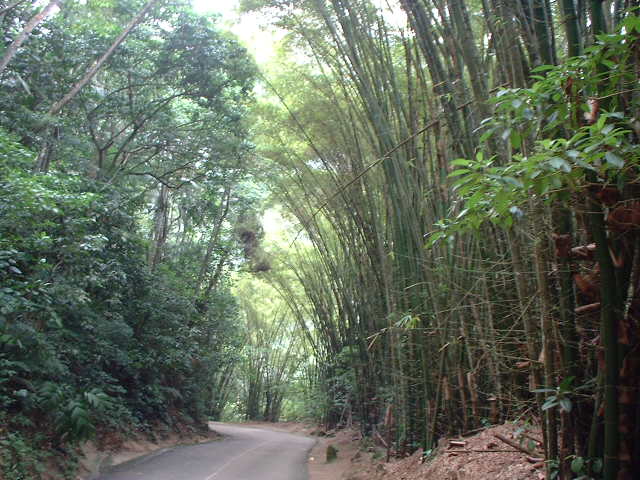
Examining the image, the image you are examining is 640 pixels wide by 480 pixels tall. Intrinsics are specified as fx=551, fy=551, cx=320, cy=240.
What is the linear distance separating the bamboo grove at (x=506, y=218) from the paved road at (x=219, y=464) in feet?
4.29

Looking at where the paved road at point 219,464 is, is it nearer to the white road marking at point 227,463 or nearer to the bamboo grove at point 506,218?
the white road marking at point 227,463

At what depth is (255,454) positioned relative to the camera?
6723 millimetres

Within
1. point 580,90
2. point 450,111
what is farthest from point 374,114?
point 580,90

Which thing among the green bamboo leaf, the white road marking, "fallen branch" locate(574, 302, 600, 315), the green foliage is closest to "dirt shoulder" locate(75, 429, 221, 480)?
the white road marking

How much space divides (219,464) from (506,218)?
5.09 metres

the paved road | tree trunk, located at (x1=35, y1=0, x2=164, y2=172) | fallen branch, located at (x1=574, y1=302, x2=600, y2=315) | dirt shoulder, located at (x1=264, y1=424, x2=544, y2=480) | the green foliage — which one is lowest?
the paved road

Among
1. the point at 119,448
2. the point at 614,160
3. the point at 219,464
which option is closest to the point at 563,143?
the point at 614,160

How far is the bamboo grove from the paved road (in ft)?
4.29

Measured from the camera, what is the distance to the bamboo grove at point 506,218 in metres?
1.36

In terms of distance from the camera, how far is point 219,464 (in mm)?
5664

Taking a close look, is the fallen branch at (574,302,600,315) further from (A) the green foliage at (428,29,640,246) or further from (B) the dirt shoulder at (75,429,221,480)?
(B) the dirt shoulder at (75,429,221,480)

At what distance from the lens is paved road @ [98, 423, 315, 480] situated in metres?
4.88

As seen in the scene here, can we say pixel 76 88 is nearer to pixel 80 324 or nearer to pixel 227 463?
pixel 80 324

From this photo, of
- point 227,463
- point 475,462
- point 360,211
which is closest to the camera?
point 475,462
